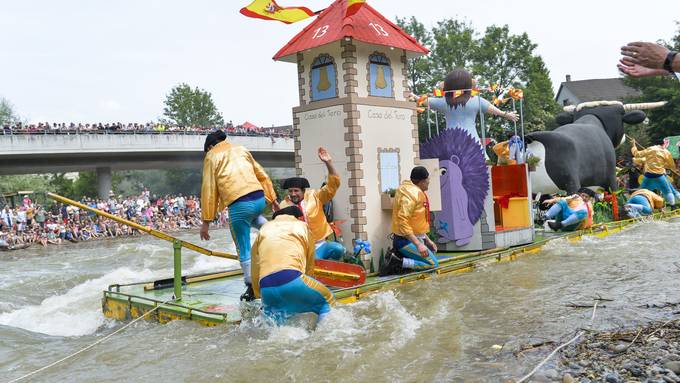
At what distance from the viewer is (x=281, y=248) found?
6047 mm

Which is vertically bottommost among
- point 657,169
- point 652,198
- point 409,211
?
point 652,198

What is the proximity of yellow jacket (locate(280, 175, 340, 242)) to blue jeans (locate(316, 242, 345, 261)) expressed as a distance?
19cm

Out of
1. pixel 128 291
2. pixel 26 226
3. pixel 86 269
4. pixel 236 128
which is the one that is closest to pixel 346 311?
pixel 128 291

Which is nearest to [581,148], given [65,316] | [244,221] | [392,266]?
[392,266]

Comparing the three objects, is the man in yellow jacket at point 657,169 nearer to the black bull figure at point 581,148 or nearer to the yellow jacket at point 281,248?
the black bull figure at point 581,148

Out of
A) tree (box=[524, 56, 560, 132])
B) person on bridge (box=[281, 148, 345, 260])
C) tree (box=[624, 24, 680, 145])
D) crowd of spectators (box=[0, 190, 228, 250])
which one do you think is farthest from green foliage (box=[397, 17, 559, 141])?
person on bridge (box=[281, 148, 345, 260])

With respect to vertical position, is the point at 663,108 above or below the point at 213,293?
above

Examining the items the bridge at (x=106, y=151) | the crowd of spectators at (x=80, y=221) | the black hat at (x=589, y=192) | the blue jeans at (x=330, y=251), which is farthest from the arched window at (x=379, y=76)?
the bridge at (x=106, y=151)

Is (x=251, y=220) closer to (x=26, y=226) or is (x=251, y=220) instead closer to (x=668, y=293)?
(x=668, y=293)

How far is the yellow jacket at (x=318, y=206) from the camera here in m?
8.32

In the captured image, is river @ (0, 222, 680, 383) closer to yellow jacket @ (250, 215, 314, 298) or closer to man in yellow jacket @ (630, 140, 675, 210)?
yellow jacket @ (250, 215, 314, 298)

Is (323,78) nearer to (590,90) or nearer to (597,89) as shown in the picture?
(590,90)

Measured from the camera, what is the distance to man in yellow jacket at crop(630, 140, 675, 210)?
1773cm

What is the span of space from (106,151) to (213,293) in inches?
1102
